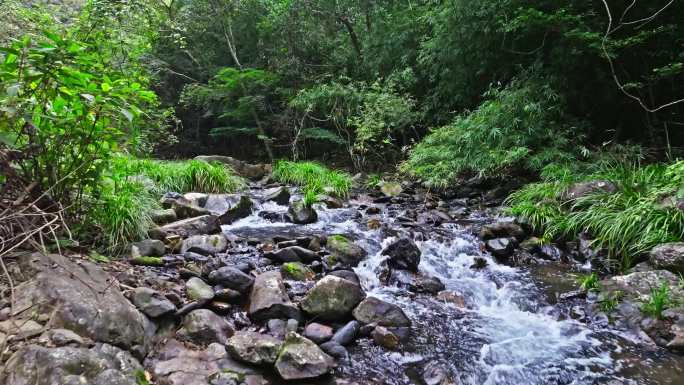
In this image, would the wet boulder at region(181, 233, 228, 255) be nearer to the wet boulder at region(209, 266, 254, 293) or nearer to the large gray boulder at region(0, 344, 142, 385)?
the wet boulder at region(209, 266, 254, 293)

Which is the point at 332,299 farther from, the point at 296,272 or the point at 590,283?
the point at 590,283

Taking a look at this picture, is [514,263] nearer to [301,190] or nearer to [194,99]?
[301,190]

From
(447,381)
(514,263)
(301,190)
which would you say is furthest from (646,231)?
(301,190)

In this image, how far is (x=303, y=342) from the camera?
3020 millimetres

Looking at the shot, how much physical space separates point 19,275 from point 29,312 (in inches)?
15.1

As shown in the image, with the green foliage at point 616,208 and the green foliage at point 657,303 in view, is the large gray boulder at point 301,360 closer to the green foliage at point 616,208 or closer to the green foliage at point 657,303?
the green foliage at point 657,303

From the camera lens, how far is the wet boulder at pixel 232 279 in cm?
381

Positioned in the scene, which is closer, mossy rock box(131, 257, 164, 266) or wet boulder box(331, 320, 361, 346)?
wet boulder box(331, 320, 361, 346)

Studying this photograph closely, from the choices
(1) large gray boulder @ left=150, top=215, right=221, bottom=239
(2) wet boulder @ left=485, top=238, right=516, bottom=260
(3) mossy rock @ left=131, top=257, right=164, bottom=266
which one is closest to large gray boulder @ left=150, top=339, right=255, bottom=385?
(3) mossy rock @ left=131, top=257, right=164, bottom=266

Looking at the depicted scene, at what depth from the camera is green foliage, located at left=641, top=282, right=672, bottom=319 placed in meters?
3.62

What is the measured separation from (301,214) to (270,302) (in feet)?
12.1

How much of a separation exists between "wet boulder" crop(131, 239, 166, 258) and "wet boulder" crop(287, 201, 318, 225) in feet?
9.68

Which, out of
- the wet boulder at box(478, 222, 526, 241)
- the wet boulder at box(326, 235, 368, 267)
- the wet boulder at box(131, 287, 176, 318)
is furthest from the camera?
the wet boulder at box(478, 222, 526, 241)

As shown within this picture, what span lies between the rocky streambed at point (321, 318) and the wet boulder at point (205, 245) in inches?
0.7
